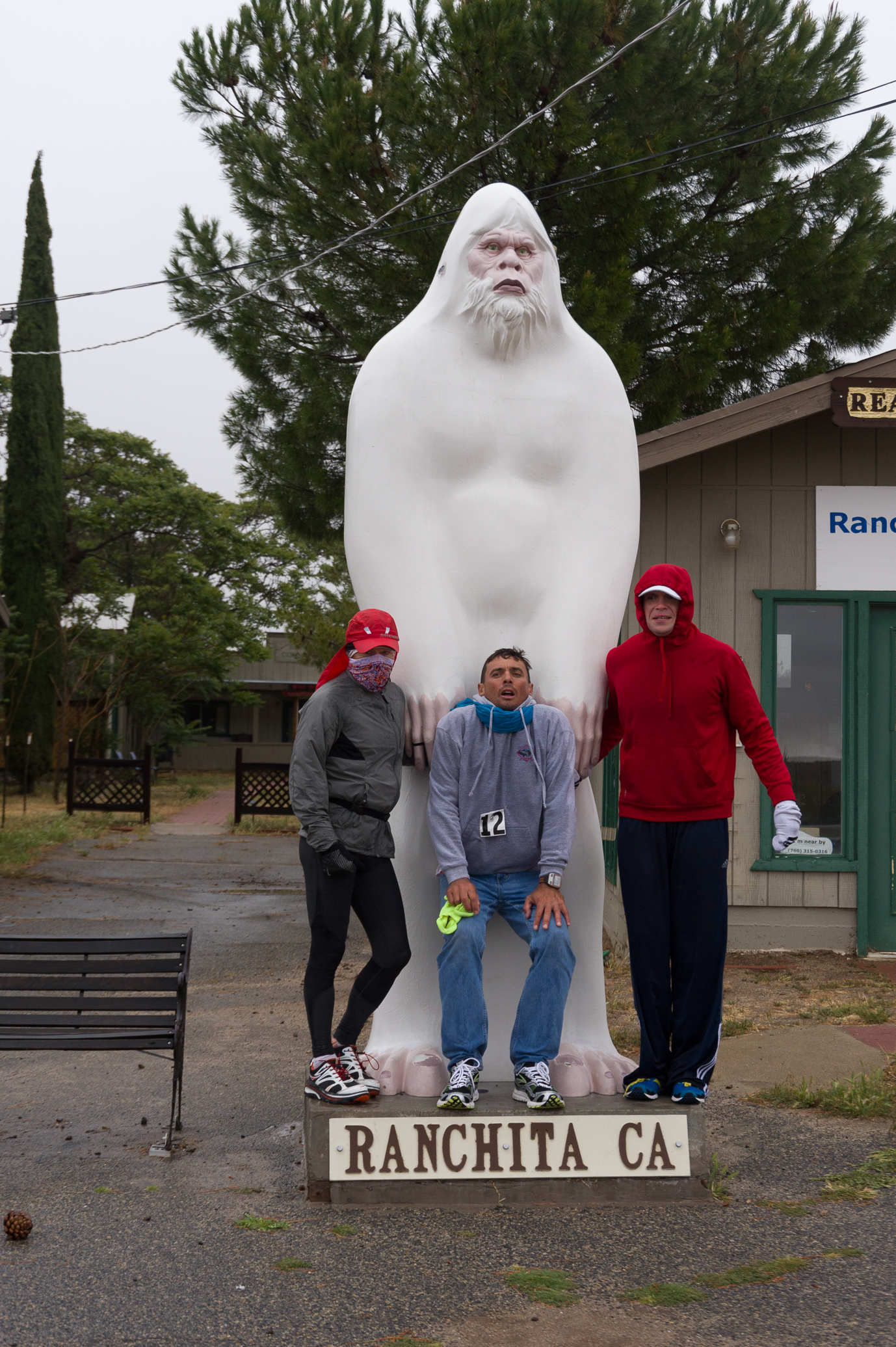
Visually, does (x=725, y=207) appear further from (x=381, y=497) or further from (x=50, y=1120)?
(x=50, y=1120)

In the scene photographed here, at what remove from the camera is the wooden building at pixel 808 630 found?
691cm

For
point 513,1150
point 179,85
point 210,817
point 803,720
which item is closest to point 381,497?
point 513,1150

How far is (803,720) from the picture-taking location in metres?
6.97

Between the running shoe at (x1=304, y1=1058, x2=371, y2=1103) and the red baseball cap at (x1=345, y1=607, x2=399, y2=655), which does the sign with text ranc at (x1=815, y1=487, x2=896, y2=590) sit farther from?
the running shoe at (x1=304, y1=1058, x2=371, y2=1103)

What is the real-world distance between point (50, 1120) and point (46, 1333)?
5.58 ft

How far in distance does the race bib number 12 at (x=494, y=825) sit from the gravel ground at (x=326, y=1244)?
3.14ft

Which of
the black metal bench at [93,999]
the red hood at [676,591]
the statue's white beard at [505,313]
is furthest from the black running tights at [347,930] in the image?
the statue's white beard at [505,313]

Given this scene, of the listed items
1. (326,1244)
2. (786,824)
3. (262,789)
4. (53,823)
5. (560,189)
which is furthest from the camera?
(262,789)

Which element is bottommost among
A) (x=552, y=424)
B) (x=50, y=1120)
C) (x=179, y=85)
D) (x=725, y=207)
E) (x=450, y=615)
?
(x=50, y=1120)

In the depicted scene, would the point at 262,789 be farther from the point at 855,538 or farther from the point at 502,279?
the point at 502,279

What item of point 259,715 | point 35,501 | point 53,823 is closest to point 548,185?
point 53,823

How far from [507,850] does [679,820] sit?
0.48 m

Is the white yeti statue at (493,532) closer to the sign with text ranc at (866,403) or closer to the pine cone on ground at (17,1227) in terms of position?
the pine cone on ground at (17,1227)

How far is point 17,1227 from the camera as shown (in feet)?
9.75
